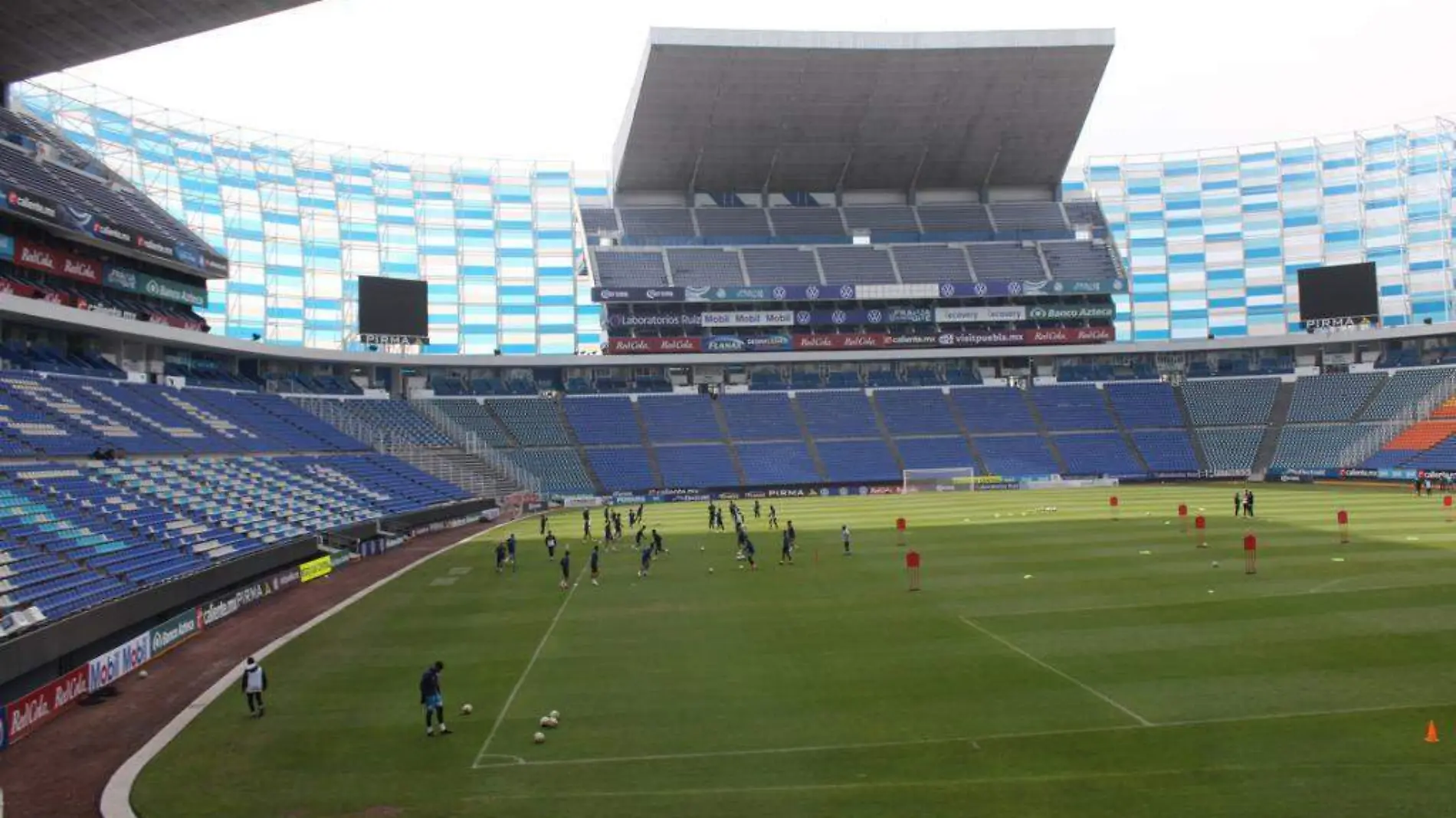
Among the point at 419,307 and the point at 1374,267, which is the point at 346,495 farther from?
the point at 1374,267

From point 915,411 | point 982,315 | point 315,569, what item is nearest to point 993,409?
point 915,411

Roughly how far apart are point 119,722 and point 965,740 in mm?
16094

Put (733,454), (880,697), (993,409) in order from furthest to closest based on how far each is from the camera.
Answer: (993,409)
(733,454)
(880,697)

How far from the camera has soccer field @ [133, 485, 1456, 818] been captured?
46.3 ft

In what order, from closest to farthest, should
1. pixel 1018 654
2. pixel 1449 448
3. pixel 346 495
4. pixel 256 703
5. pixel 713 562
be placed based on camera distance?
pixel 256 703 < pixel 1018 654 < pixel 713 562 < pixel 346 495 < pixel 1449 448

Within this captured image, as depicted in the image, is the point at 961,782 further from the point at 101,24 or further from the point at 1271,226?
the point at 1271,226

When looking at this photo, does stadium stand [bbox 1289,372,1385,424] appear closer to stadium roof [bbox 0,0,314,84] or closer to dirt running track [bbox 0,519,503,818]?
dirt running track [bbox 0,519,503,818]

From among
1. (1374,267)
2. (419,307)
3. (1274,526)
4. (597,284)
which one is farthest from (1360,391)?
(419,307)

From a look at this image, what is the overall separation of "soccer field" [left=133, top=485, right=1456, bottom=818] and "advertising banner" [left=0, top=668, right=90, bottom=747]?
3.09 m

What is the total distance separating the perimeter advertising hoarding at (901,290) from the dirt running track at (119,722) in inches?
2281

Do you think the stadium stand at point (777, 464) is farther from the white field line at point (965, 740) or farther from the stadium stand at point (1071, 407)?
the white field line at point (965, 740)

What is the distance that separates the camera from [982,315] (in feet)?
291

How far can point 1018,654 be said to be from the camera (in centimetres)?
2155

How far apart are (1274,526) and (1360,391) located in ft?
162
